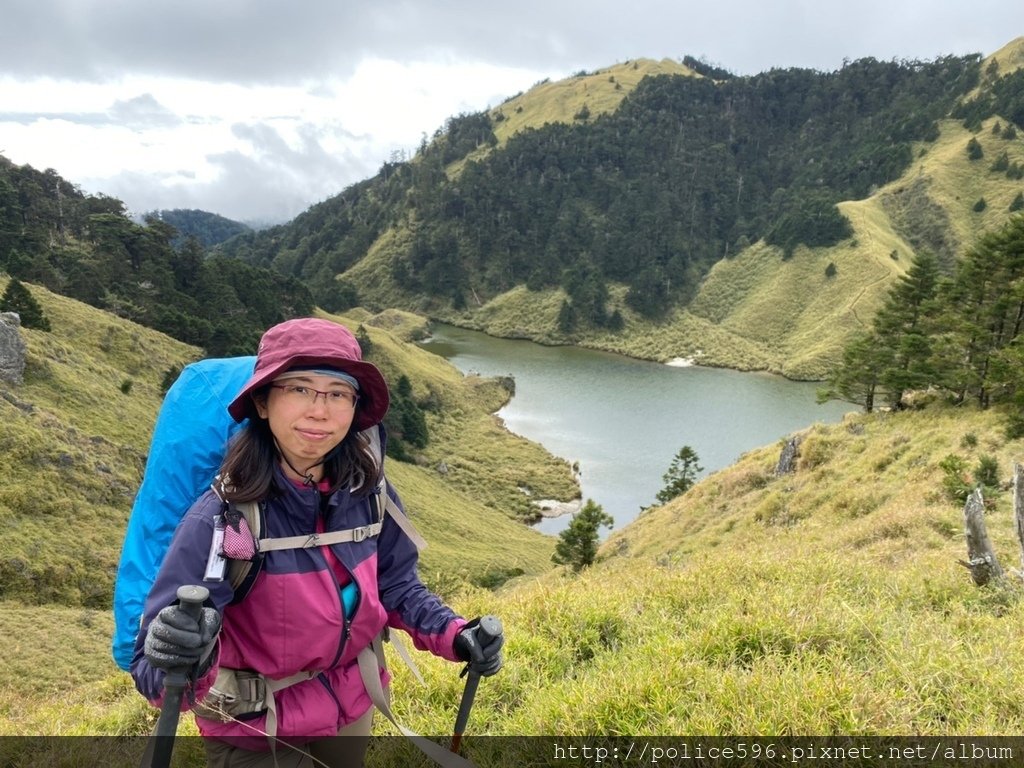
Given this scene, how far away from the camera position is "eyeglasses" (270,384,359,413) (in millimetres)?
2303

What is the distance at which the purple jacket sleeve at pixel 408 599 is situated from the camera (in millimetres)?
2701

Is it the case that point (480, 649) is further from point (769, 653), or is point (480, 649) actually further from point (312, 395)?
point (769, 653)

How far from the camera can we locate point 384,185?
14750cm

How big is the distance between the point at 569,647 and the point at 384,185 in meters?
155

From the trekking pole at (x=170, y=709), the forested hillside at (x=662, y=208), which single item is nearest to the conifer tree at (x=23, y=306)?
the trekking pole at (x=170, y=709)

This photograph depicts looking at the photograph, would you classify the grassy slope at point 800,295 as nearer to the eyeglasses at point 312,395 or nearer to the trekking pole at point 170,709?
the eyeglasses at point 312,395

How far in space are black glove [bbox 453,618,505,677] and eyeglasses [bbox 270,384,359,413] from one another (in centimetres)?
115

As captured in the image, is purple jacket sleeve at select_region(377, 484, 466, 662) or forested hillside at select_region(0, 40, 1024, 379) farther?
forested hillside at select_region(0, 40, 1024, 379)

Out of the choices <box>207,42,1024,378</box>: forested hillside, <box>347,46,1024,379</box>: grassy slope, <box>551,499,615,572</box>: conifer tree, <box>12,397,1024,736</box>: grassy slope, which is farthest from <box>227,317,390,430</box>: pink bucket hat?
<box>207,42,1024,378</box>: forested hillside

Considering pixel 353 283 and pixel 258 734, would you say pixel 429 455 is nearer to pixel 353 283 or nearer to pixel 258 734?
pixel 258 734

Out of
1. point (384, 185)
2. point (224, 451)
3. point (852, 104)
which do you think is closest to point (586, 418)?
point (224, 451)

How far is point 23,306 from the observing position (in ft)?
93.8

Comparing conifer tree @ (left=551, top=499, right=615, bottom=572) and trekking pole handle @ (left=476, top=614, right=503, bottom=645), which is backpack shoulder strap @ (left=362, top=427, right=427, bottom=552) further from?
conifer tree @ (left=551, top=499, right=615, bottom=572)

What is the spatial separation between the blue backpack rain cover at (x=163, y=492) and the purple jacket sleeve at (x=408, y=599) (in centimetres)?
78
